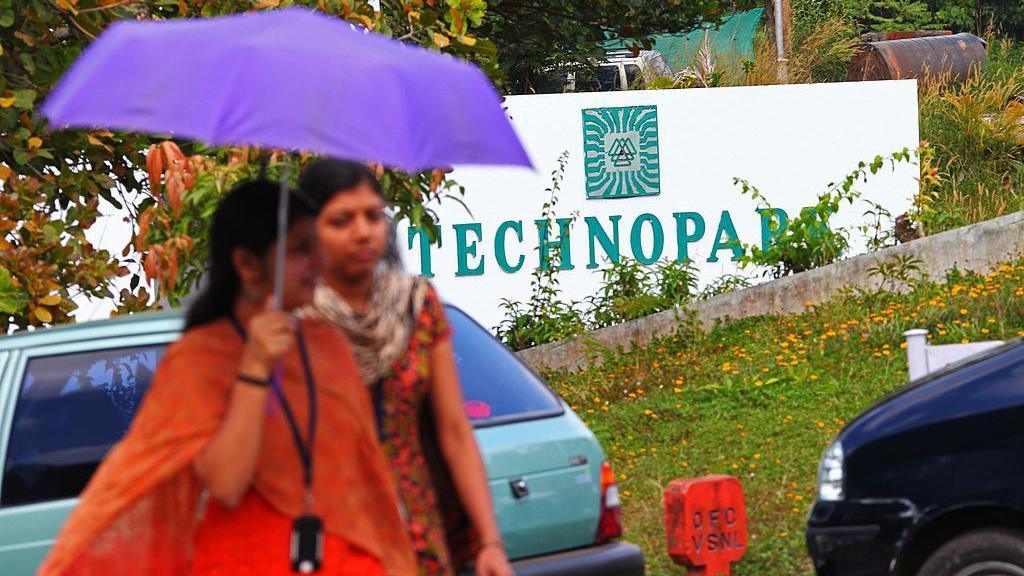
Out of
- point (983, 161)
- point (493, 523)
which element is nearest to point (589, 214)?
point (983, 161)

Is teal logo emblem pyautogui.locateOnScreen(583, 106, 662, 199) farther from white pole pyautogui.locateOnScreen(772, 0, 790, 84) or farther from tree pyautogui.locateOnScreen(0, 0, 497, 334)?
tree pyautogui.locateOnScreen(0, 0, 497, 334)

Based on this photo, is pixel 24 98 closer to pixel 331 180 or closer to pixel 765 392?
pixel 331 180

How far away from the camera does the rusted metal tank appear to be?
19.1 m

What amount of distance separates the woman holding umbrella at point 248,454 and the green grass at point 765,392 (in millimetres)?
4803

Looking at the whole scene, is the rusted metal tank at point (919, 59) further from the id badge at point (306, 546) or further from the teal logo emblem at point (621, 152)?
the id badge at point (306, 546)

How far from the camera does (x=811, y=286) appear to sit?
44.7 ft

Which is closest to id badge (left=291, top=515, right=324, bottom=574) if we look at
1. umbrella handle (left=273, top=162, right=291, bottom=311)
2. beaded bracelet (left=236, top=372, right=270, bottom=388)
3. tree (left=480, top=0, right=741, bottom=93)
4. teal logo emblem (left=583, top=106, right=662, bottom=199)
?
beaded bracelet (left=236, top=372, right=270, bottom=388)

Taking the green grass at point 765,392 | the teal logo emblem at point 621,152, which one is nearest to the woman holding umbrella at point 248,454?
the green grass at point 765,392

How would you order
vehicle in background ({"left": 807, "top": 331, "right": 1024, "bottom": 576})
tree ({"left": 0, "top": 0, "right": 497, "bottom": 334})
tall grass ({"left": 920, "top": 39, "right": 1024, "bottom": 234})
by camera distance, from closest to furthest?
vehicle in background ({"left": 807, "top": 331, "right": 1024, "bottom": 576}) → tree ({"left": 0, "top": 0, "right": 497, "bottom": 334}) → tall grass ({"left": 920, "top": 39, "right": 1024, "bottom": 234})

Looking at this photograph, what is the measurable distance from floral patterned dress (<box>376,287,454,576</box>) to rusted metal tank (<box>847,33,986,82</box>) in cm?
1617

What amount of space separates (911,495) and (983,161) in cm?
1191

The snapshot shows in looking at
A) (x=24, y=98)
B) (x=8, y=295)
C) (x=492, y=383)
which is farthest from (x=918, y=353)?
(x=24, y=98)

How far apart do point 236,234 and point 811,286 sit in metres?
10.8

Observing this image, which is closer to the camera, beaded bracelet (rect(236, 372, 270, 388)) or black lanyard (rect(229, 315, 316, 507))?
beaded bracelet (rect(236, 372, 270, 388))
